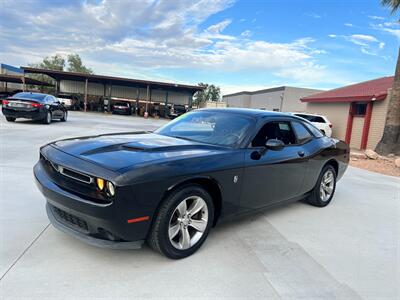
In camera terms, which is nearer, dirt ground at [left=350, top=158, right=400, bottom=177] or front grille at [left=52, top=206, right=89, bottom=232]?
front grille at [left=52, top=206, right=89, bottom=232]

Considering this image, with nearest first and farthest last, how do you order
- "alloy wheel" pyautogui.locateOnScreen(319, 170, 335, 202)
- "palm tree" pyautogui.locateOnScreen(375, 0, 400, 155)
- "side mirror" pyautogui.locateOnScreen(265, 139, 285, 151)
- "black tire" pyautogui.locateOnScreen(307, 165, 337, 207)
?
"side mirror" pyautogui.locateOnScreen(265, 139, 285, 151)
"black tire" pyautogui.locateOnScreen(307, 165, 337, 207)
"alloy wheel" pyautogui.locateOnScreen(319, 170, 335, 202)
"palm tree" pyautogui.locateOnScreen(375, 0, 400, 155)

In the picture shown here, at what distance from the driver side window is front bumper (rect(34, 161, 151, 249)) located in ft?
5.75

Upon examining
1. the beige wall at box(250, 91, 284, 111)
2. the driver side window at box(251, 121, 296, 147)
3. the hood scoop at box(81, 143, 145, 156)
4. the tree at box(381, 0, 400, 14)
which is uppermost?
the tree at box(381, 0, 400, 14)

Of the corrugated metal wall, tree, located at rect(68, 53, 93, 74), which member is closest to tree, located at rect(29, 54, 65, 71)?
tree, located at rect(68, 53, 93, 74)

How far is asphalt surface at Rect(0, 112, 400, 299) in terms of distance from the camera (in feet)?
8.51

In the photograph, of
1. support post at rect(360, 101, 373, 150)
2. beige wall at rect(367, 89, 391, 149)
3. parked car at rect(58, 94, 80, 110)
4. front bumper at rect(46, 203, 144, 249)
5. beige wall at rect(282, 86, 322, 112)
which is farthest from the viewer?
beige wall at rect(282, 86, 322, 112)

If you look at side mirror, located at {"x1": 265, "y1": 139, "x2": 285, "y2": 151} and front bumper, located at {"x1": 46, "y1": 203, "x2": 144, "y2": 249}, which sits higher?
side mirror, located at {"x1": 265, "y1": 139, "x2": 285, "y2": 151}

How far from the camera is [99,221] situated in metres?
2.61

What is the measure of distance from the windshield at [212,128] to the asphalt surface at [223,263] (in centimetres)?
110

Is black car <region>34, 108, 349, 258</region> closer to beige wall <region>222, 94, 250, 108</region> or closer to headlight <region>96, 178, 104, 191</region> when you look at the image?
headlight <region>96, 178, 104, 191</region>

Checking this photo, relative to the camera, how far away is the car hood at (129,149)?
9.28 feet

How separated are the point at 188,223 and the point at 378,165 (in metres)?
10.1

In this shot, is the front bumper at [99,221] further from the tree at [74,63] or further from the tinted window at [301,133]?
the tree at [74,63]

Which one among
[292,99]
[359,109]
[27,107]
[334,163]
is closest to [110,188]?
[334,163]
